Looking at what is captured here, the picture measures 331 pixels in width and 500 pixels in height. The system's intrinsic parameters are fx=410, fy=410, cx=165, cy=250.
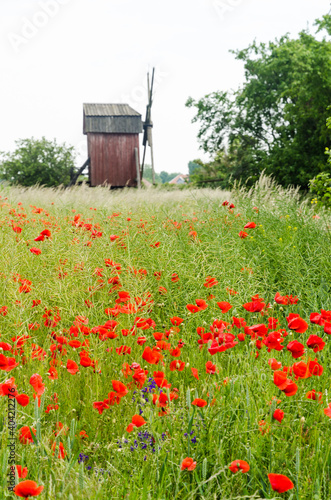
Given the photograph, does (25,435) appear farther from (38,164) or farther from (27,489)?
(38,164)

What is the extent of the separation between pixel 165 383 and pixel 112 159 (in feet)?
75.4

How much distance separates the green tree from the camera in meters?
30.5

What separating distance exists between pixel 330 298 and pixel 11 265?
9.10 feet

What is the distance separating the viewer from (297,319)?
180cm

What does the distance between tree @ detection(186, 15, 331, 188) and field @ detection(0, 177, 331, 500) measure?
17.3 m

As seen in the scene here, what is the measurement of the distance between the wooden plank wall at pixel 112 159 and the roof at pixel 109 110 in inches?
53.8

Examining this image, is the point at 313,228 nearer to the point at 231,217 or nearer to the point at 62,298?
the point at 231,217

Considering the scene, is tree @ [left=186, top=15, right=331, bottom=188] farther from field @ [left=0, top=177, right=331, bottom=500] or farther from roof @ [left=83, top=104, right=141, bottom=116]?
field @ [left=0, top=177, right=331, bottom=500]

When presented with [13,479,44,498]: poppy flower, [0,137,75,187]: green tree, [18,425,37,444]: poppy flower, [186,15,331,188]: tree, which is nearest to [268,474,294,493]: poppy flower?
[13,479,44,498]: poppy flower

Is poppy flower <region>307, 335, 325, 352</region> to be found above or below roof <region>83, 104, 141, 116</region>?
below

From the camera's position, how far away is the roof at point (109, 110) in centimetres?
2402

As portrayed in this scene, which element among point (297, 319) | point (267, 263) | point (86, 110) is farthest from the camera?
point (86, 110)

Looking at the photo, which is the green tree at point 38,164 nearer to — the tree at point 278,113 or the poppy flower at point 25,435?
the tree at point 278,113

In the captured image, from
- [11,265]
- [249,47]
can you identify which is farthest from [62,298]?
[249,47]
